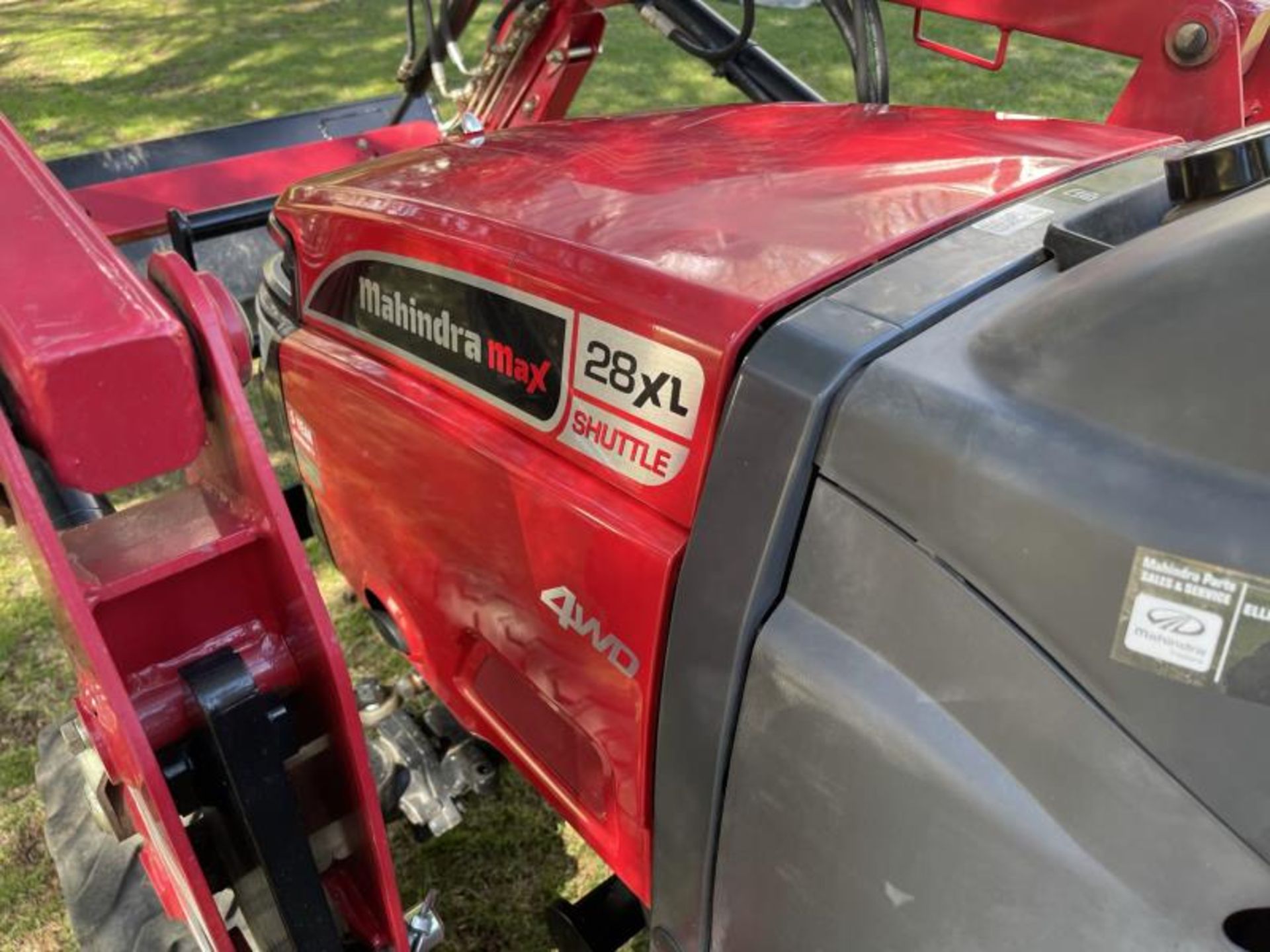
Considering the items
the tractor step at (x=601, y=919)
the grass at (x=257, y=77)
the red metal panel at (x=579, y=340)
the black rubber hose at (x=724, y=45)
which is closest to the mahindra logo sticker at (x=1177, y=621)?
the red metal panel at (x=579, y=340)

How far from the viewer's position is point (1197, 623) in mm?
706

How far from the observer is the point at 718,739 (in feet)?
3.37

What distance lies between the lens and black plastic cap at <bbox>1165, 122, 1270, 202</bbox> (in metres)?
0.88

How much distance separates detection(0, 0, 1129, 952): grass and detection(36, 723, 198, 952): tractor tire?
21.4 inches

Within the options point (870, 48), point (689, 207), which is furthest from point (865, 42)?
point (689, 207)

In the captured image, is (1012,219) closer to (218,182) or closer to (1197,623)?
(1197,623)

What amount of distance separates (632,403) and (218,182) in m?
2.24

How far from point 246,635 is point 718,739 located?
46 centimetres

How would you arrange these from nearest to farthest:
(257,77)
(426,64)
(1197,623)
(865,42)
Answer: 1. (1197,623)
2. (865,42)
3. (426,64)
4. (257,77)

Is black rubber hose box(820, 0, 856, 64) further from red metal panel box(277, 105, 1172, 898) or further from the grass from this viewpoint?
the grass

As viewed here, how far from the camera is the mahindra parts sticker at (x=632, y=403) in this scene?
1.04m

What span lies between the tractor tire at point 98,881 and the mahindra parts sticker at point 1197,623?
123 cm

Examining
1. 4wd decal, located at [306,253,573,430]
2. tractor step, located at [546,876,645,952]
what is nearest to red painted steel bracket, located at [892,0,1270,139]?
4wd decal, located at [306,253,573,430]

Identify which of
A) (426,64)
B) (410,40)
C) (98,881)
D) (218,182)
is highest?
(410,40)
